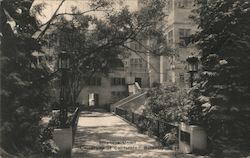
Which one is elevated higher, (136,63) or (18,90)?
(136,63)

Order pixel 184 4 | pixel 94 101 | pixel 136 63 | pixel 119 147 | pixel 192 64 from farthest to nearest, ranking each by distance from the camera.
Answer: pixel 94 101, pixel 136 63, pixel 184 4, pixel 119 147, pixel 192 64

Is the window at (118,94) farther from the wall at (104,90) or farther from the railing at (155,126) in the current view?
the railing at (155,126)

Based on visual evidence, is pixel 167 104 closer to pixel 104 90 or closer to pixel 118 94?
pixel 104 90

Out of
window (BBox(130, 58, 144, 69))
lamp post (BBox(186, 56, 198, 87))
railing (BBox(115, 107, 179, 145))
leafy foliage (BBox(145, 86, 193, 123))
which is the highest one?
window (BBox(130, 58, 144, 69))

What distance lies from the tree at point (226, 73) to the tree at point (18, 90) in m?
6.37

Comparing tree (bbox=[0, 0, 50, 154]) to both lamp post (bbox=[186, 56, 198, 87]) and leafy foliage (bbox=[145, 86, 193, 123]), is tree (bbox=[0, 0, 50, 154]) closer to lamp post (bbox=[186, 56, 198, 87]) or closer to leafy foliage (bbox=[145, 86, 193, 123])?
lamp post (bbox=[186, 56, 198, 87])

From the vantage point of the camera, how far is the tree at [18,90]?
41.3 ft

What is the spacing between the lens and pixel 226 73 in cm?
1520

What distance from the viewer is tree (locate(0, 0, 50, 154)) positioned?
12.6 meters

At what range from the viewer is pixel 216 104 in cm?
1502

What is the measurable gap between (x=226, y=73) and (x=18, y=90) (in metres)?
7.81

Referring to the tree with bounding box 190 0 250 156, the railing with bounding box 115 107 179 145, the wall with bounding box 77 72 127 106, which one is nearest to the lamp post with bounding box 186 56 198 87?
the tree with bounding box 190 0 250 156

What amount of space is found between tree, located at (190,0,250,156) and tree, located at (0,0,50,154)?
637 centimetres

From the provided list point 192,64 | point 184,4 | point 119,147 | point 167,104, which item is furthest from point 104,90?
point 192,64
